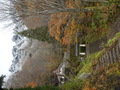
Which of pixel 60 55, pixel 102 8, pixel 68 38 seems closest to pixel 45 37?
pixel 60 55

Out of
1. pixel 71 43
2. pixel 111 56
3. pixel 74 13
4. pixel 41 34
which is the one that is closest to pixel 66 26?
pixel 74 13

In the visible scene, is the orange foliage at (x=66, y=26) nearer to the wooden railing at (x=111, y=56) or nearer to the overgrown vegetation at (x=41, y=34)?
the overgrown vegetation at (x=41, y=34)

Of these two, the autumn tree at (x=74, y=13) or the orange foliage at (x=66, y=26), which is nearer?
the autumn tree at (x=74, y=13)

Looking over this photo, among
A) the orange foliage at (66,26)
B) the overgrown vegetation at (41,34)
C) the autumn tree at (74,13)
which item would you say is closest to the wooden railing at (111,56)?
the autumn tree at (74,13)

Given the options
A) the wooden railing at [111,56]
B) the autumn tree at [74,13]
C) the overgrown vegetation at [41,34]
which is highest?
the autumn tree at [74,13]

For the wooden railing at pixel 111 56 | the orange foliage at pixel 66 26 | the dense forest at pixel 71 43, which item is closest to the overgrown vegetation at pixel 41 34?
the dense forest at pixel 71 43

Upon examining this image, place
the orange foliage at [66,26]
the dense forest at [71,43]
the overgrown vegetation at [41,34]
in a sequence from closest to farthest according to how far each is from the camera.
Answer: the dense forest at [71,43], the orange foliage at [66,26], the overgrown vegetation at [41,34]

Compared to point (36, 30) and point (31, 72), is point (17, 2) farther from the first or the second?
point (31, 72)

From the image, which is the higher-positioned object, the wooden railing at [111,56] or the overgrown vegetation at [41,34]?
the overgrown vegetation at [41,34]

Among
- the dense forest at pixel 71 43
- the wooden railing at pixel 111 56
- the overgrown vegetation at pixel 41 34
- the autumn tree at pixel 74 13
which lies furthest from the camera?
the overgrown vegetation at pixel 41 34
